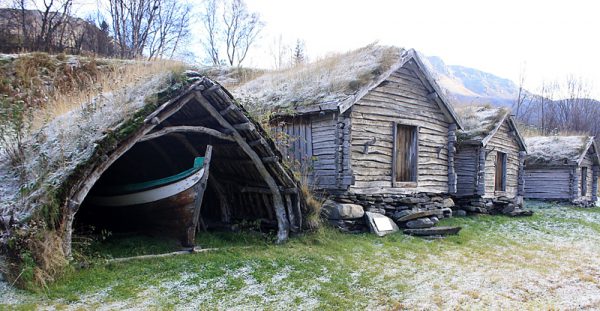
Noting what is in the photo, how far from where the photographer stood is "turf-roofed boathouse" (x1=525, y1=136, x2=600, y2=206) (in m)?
22.3

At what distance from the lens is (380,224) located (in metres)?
11.4

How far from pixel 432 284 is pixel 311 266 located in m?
2.09

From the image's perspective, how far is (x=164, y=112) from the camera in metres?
7.78

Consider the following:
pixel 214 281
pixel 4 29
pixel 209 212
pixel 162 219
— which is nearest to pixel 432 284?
pixel 214 281

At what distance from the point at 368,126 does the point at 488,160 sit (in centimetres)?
804

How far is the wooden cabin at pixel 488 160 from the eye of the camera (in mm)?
16797

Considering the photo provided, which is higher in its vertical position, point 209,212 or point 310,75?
point 310,75

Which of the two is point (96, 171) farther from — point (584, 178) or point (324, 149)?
point (584, 178)

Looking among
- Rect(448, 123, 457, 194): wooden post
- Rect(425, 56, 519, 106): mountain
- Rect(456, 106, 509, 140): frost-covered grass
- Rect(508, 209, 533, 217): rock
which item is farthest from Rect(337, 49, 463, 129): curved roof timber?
Rect(425, 56, 519, 106): mountain

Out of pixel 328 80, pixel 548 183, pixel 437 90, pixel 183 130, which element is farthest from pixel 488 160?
pixel 183 130

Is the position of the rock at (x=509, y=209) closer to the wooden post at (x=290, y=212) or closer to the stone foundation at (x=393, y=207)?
the stone foundation at (x=393, y=207)

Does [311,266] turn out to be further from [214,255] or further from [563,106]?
[563,106]

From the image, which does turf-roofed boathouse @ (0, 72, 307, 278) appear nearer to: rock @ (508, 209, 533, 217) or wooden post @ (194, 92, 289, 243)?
wooden post @ (194, 92, 289, 243)

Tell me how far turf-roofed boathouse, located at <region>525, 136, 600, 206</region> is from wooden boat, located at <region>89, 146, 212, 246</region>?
67.0 ft
